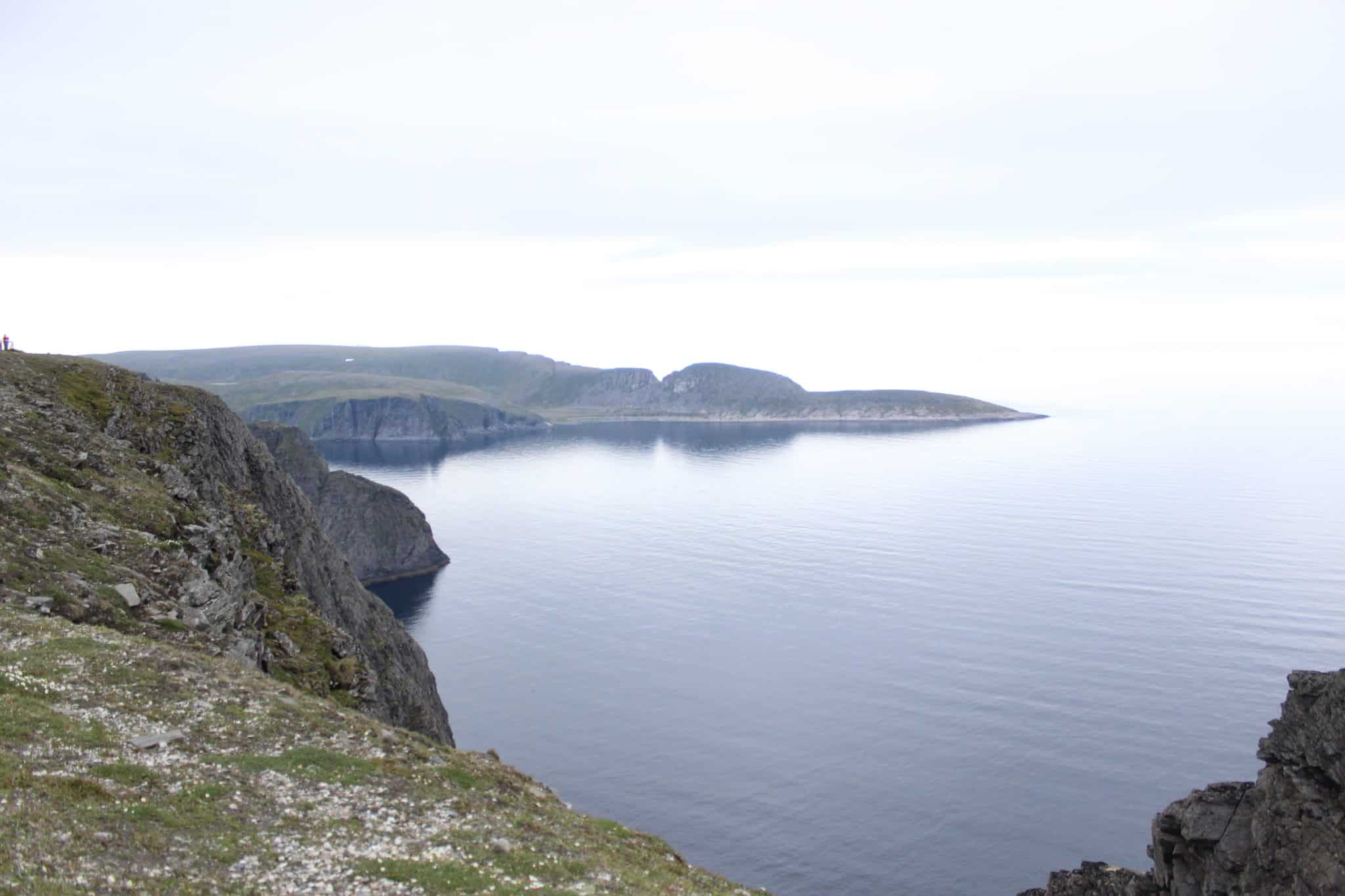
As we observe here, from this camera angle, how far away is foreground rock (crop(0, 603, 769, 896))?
15.6m

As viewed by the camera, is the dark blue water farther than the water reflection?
No

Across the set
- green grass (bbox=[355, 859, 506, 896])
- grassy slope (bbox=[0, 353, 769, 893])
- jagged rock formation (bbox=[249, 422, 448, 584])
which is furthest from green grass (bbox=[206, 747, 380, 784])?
jagged rock formation (bbox=[249, 422, 448, 584])

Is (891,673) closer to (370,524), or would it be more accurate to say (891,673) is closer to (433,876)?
(433,876)

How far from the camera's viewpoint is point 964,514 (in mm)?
157375

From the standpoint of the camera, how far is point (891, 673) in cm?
7856

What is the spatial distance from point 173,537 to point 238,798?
62.1 ft

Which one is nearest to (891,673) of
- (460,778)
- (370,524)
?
(460,778)

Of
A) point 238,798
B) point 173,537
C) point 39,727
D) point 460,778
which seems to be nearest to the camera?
point 238,798

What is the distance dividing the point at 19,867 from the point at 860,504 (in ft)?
545

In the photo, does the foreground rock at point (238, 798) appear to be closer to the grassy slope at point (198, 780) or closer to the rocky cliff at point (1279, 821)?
the grassy slope at point (198, 780)

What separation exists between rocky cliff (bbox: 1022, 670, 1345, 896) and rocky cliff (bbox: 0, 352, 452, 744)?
2735cm

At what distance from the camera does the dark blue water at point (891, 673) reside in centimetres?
5394

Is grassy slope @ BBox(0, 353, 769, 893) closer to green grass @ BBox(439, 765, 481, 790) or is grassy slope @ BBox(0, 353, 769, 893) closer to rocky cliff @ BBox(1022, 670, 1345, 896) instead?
green grass @ BBox(439, 765, 481, 790)

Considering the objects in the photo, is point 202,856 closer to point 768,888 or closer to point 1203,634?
point 768,888
